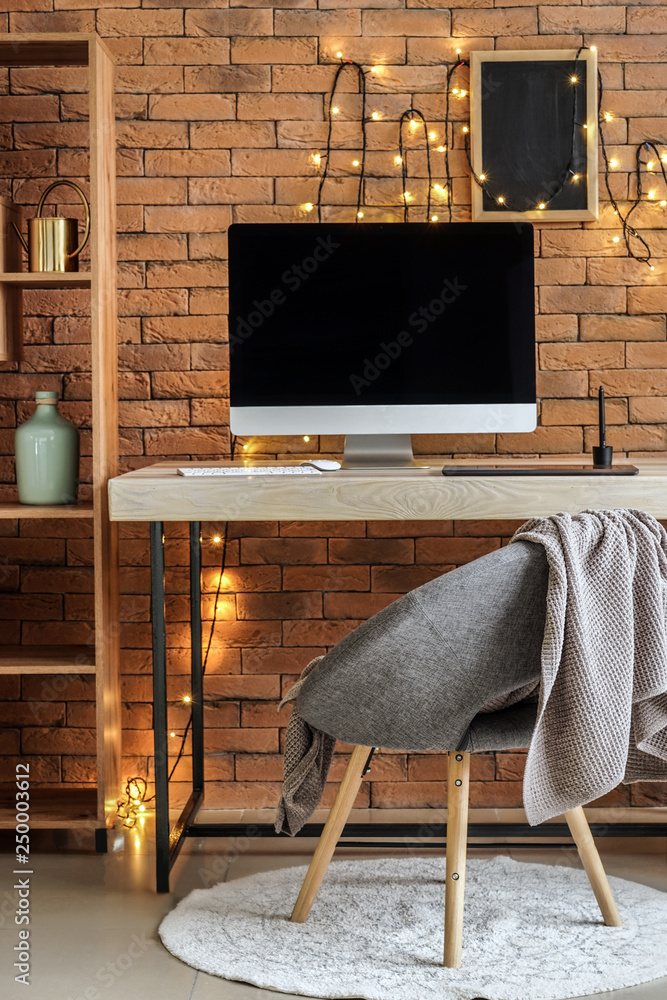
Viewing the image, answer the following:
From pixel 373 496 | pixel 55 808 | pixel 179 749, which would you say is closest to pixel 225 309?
pixel 373 496

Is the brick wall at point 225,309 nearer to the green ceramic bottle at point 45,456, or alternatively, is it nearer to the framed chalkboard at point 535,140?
the framed chalkboard at point 535,140

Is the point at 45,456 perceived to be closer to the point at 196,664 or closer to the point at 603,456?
the point at 196,664

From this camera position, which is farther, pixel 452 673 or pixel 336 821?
pixel 336 821

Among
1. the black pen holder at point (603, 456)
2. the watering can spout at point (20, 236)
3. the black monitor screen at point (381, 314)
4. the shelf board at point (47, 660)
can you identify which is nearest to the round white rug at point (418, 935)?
the shelf board at point (47, 660)

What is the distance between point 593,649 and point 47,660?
1.26 meters

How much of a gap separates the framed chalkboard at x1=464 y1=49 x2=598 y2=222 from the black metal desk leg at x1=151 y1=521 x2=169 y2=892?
1.16 m

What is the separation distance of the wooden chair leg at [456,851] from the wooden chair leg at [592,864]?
23cm

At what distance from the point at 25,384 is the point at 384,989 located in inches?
64.4

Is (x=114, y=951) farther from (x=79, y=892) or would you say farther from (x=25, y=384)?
(x=25, y=384)

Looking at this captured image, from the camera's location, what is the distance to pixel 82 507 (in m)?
2.20

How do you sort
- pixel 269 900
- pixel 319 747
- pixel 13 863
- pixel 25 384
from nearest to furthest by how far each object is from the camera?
pixel 319 747
pixel 269 900
pixel 13 863
pixel 25 384

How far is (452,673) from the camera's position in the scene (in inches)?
58.9

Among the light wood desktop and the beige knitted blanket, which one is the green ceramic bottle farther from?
the beige knitted blanket

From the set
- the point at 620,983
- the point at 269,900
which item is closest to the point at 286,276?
the point at 269,900
